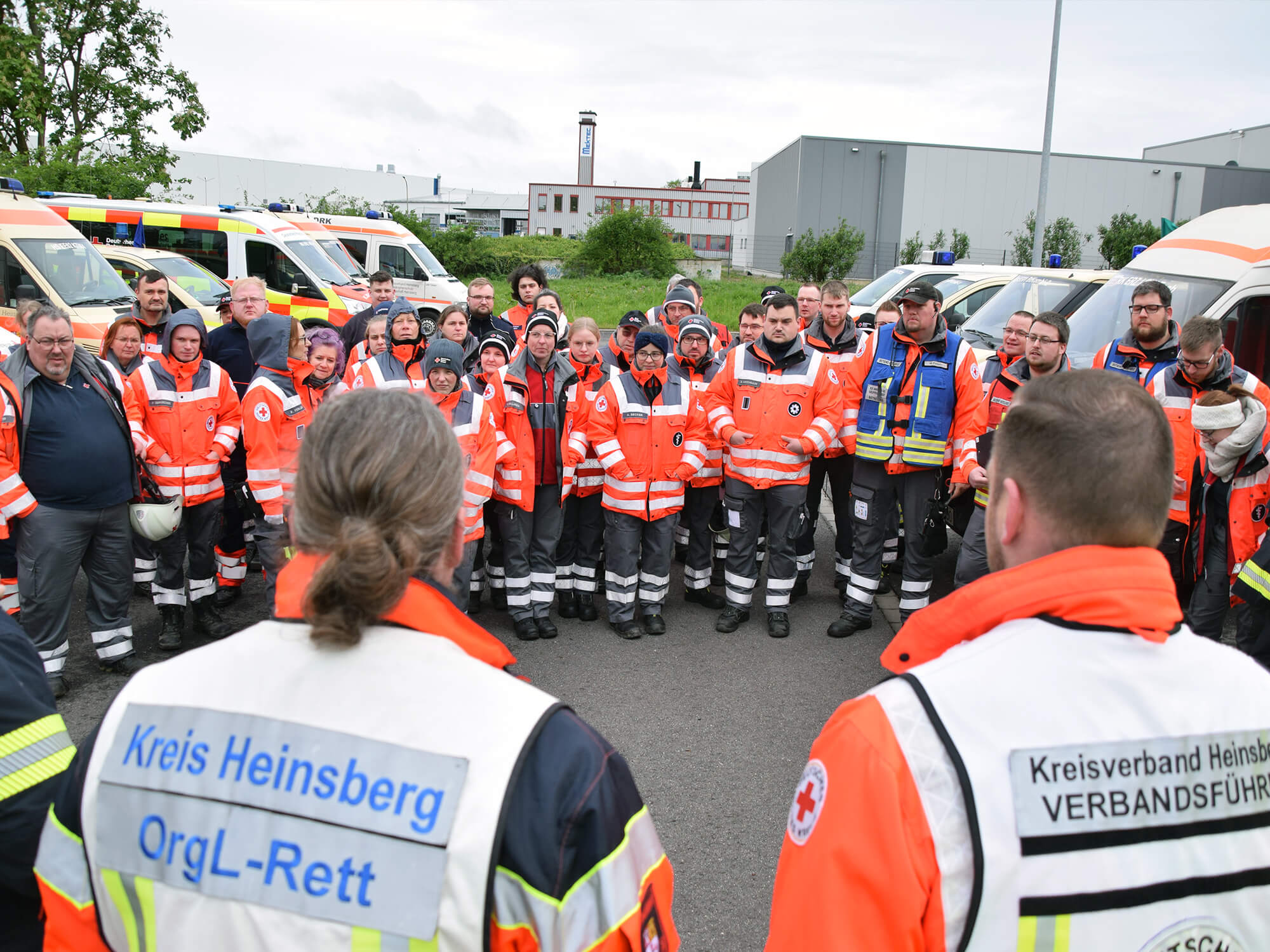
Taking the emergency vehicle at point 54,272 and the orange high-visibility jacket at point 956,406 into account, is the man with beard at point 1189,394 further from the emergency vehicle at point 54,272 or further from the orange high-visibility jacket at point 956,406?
the emergency vehicle at point 54,272

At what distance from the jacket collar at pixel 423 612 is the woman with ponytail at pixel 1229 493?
4244 mm

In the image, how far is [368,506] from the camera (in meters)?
1.39

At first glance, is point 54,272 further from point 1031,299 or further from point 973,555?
point 1031,299

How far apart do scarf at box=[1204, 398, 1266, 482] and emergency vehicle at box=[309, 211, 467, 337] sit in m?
14.8

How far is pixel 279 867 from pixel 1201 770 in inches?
54.9

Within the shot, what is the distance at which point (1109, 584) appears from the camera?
1.40 meters

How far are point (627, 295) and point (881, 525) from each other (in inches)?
1152

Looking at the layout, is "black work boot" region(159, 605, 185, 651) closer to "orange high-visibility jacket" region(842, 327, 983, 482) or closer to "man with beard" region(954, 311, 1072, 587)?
"orange high-visibility jacket" region(842, 327, 983, 482)

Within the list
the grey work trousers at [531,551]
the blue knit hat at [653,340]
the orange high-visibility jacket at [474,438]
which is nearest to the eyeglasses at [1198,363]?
the blue knit hat at [653,340]

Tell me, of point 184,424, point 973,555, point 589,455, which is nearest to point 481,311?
point 589,455

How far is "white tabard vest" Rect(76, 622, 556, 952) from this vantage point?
1.24 meters

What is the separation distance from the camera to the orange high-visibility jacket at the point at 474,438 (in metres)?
5.64

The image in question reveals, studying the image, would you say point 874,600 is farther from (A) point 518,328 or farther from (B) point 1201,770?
(B) point 1201,770

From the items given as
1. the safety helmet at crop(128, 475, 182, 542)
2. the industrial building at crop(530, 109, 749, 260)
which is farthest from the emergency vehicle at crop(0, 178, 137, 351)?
the industrial building at crop(530, 109, 749, 260)
